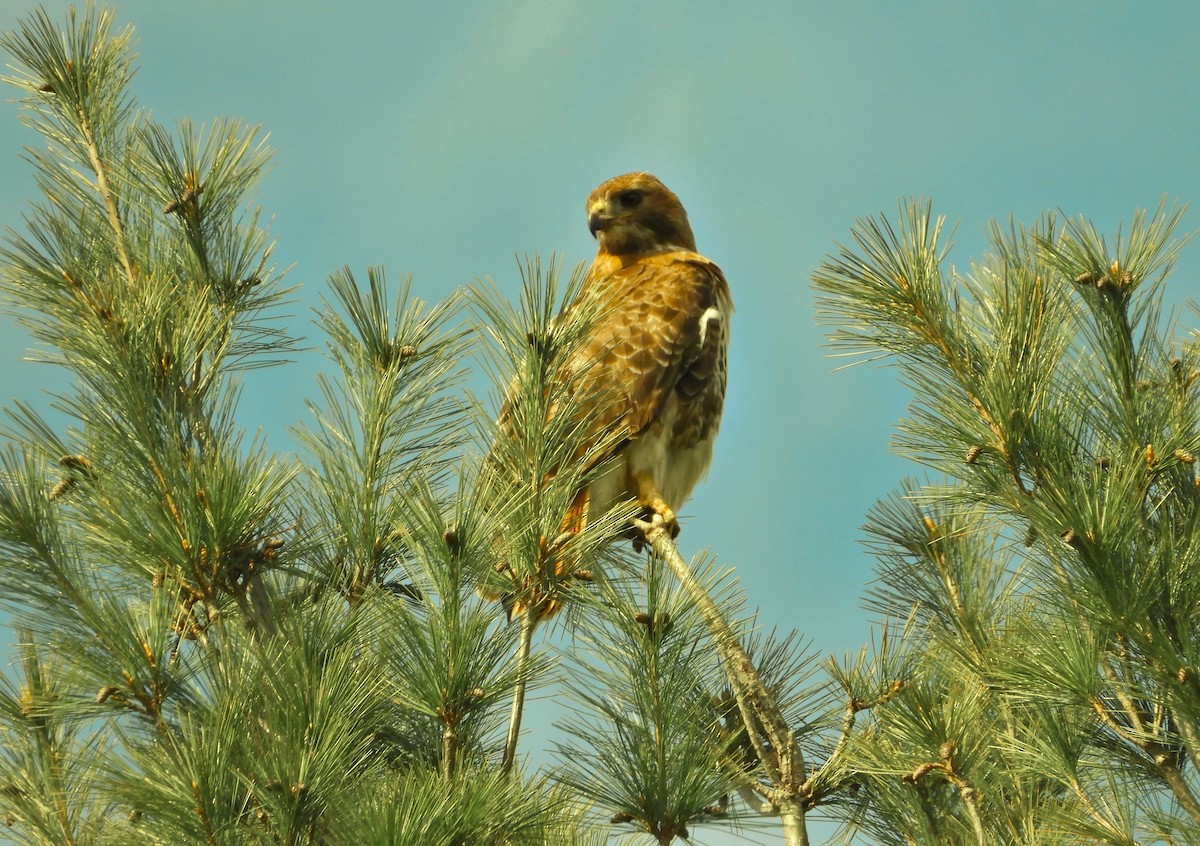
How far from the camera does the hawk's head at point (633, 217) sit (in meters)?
5.98

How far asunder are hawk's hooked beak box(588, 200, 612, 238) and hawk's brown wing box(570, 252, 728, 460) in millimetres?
515

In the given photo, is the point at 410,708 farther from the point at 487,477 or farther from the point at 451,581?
the point at 487,477

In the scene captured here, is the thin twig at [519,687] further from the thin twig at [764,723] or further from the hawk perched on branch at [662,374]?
the hawk perched on branch at [662,374]

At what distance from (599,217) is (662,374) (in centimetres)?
132

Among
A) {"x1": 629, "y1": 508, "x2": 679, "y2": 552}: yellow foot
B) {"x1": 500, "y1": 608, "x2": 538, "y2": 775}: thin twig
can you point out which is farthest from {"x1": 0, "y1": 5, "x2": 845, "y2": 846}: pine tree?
{"x1": 629, "y1": 508, "x2": 679, "y2": 552}: yellow foot

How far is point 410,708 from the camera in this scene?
2.76 metres

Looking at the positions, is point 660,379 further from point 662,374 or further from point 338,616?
point 338,616

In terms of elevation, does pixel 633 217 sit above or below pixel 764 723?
above

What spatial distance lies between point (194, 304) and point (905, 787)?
208 centimetres

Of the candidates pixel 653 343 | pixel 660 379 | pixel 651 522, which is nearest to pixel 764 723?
pixel 651 522

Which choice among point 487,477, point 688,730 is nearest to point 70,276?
point 487,477

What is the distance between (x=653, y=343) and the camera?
498cm

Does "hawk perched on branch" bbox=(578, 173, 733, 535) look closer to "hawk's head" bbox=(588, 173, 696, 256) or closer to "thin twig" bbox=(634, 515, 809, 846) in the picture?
"hawk's head" bbox=(588, 173, 696, 256)

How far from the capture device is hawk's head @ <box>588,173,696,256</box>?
19.6ft
